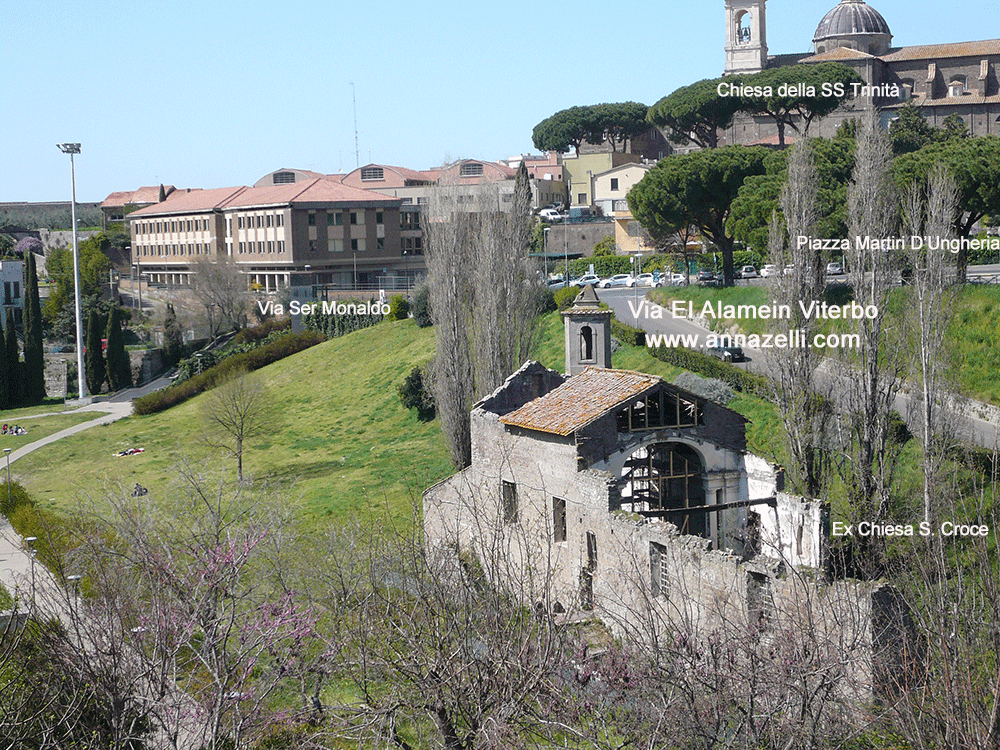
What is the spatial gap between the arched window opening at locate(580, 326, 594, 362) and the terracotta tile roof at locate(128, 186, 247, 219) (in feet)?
187

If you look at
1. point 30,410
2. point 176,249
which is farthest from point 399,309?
point 176,249

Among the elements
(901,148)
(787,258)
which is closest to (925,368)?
(787,258)

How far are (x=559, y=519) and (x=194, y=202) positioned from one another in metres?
68.5

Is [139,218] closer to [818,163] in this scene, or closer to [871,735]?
[818,163]

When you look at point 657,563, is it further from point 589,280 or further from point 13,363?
point 13,363

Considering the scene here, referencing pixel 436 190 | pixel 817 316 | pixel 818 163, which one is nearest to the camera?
pixel 817 316

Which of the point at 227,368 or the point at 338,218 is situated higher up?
the point at 338,218

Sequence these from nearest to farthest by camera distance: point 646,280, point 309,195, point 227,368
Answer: point 227,368
point 646,280
point 309,195

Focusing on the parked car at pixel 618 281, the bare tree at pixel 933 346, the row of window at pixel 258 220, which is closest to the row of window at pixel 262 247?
the row of window at pixel 258 220

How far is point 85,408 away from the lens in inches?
2251

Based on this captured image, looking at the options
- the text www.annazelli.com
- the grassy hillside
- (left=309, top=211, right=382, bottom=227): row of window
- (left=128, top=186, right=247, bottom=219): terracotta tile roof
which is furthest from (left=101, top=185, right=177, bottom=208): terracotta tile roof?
the text www.annazelli.com

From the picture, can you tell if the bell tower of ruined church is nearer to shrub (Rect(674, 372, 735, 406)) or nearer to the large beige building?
the large beige building

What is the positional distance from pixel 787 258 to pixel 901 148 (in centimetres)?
3852

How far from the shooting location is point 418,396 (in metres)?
43.2
